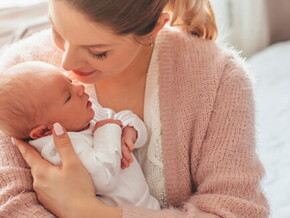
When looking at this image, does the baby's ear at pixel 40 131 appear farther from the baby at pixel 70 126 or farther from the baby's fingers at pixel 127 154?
the baby's fingers at pixel 127 154

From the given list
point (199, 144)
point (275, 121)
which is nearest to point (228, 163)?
point (199, 144)

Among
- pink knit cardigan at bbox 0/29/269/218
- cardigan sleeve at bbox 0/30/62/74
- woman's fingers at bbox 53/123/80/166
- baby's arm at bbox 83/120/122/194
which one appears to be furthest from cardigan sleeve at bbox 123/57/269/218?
cardigan sleeve at bbox 0/30/62/74

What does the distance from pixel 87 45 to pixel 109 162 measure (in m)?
0.31

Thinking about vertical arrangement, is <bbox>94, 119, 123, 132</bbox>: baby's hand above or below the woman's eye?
below

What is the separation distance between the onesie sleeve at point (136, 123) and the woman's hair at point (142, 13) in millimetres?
262

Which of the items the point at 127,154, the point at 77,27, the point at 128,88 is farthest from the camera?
the point at 128,88

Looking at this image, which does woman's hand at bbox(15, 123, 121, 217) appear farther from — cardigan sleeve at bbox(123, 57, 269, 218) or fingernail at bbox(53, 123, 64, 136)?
cardigan sleeve at bbox(123, 57, 269, 218)

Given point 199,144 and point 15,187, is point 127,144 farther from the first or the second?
point 15,187

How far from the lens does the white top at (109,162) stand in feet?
4.20

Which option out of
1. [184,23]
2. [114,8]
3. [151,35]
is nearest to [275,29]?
[184,23]

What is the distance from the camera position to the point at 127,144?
1.35m

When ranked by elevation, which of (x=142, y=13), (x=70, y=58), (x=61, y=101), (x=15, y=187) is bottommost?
(x=15, y=187)

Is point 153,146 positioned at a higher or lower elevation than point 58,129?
lower

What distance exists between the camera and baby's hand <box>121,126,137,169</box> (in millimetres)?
1330
